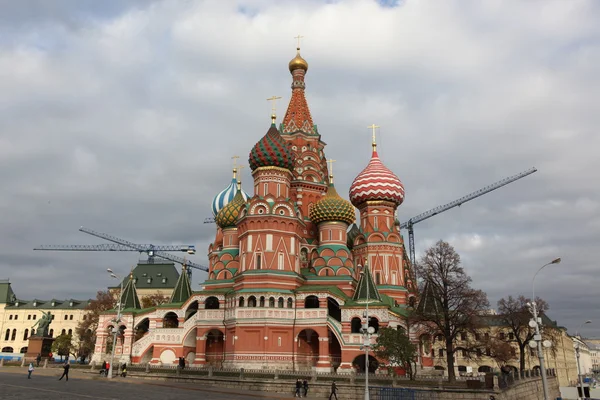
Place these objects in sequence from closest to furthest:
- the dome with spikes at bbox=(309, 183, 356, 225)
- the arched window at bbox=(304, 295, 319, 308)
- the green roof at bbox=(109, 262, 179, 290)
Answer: the arched window at bbox=(304, 295, 319, 308), the dome with spikes at bbox=(309, 183, 356, 225), the green roof at bbox=(109, 262, 179, 290)

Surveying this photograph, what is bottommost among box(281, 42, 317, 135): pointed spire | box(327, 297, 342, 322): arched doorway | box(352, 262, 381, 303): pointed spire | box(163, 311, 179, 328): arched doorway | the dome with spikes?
box(163, 311, 179, 328): arched doorway

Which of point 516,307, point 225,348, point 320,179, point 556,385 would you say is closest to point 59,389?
point 225,348

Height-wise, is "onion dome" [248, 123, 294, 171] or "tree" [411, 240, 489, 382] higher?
"onion dome" [248, 123, 294, 171]

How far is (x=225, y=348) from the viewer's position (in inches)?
1628

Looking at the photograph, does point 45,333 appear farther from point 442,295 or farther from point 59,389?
point 442,295

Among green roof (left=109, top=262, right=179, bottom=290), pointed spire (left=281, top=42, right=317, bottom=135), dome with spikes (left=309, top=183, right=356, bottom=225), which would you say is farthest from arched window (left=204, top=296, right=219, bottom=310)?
green roof (left=109, top=262, right=179, bottom=290)

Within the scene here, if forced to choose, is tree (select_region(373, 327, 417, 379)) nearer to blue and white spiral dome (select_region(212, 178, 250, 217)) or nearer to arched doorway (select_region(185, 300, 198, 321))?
arched doorway (select_region(185, 300, 198, 321))

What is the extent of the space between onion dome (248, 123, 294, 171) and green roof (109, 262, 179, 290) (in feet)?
149

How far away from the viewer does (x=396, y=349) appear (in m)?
31.9

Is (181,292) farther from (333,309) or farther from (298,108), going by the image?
(298,108)

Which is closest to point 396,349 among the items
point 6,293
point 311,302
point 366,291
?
point 366,291

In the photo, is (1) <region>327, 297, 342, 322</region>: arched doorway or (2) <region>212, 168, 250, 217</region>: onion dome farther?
(2) <region>212, 168, 250, 217</region>: onion dome

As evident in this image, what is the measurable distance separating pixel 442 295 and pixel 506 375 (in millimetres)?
6552

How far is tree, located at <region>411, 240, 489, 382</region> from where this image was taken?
31.7 metres
